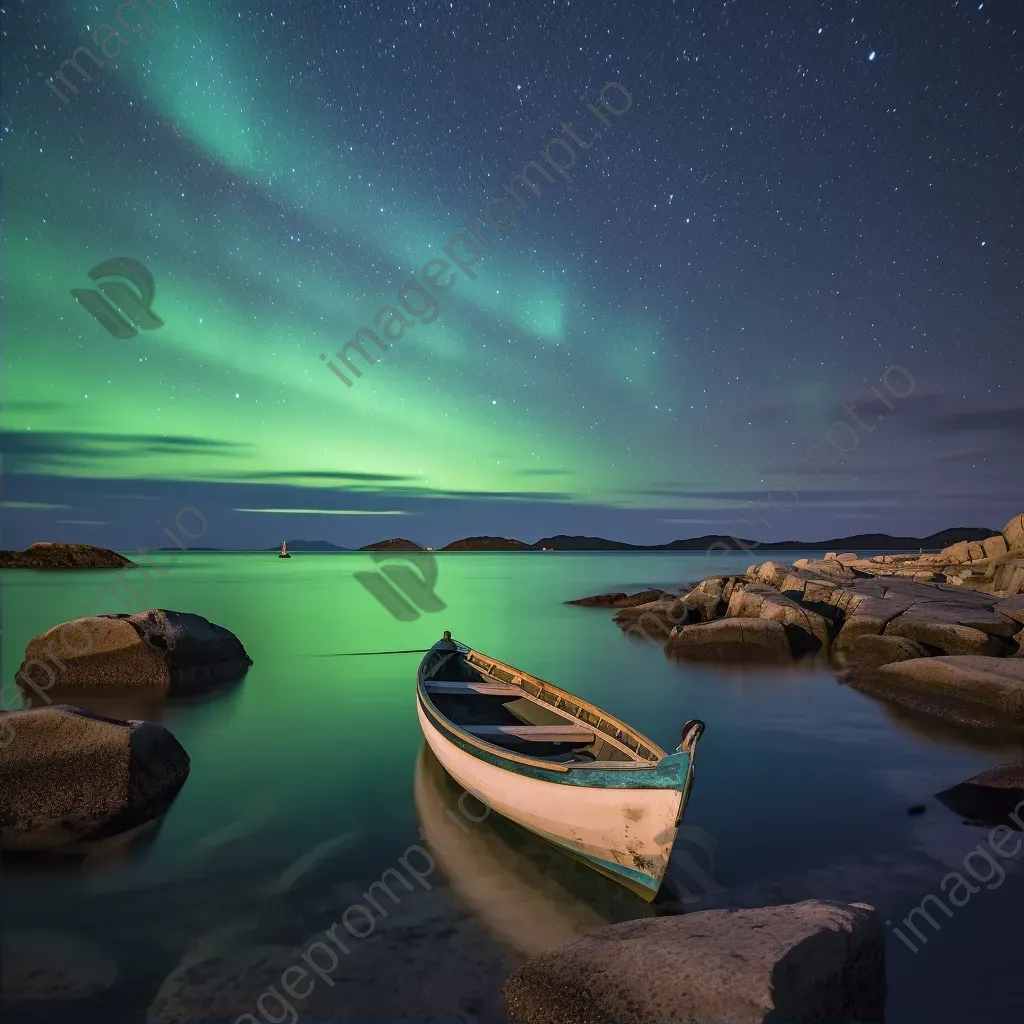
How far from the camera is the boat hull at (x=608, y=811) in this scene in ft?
20.3

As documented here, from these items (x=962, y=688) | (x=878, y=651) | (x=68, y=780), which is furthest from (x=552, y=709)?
(x=878, y=651)

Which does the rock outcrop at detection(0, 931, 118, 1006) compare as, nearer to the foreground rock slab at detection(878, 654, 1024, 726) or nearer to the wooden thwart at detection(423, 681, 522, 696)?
the wooden thwart at detection(423, 681, 522, 696)

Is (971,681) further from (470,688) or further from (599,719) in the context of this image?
(470,688)

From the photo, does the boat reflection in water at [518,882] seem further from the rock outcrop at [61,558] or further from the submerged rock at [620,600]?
the rock outcrop at [61,558]

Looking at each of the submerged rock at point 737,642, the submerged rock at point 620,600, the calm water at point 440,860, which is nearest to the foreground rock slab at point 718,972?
the calm water at point 440,860

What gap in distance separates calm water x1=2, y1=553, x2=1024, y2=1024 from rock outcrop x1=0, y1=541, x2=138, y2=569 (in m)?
118

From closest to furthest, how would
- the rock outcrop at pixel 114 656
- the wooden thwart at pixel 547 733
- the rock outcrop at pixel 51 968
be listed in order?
1. the rock outcrop at pixel 51 968
2. the wooden thwart at pixel 547 733
3. the rock outcrop at pixel 114 656

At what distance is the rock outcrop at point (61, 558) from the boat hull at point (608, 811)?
125 meters

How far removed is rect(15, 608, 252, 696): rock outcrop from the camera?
54.2 feet

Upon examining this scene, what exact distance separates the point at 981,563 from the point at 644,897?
38694mm

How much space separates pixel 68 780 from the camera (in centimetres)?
848

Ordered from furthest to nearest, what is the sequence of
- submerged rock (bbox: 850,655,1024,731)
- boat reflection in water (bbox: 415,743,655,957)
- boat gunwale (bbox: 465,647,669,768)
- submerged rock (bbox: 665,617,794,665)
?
submerged rock (bbox: 665,617,794,665)
submerged rock (bbox: 850,655,1024,731)
boat gunwale (bbox: 465,647,669,768)
boat reflection in water (bbox: 415,743,655,957)

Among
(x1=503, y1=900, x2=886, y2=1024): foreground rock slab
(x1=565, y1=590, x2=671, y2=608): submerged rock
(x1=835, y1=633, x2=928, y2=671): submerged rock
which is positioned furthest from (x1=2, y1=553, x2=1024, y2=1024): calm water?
(x1=565, y1=590, x2=671, y2=608): submerged rock

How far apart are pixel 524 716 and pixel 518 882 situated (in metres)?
4.69
